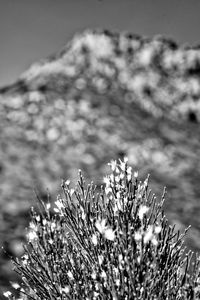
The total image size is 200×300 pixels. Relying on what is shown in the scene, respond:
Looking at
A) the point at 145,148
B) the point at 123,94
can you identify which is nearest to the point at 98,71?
the point at 123,94

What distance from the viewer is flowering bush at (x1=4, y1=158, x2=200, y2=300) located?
8.54 feet

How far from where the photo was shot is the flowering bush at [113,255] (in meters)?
2.60

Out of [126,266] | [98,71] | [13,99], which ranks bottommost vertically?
[126,266]

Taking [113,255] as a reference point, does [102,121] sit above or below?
above

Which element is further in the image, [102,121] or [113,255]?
[102,121]

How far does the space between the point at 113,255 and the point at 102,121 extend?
8.95m

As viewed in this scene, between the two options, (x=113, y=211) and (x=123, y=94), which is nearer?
(x=113, y=211)

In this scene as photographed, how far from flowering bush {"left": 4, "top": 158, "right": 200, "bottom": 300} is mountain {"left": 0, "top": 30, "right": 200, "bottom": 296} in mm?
3200

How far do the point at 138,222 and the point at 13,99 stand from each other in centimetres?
942

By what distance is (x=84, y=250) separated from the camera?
10.4ft

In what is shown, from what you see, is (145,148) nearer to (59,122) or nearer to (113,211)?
(59,122)

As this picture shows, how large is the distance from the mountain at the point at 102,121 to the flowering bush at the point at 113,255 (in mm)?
3200

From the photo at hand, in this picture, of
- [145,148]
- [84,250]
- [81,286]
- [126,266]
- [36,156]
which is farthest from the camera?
[145,148]

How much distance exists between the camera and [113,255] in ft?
9.15
